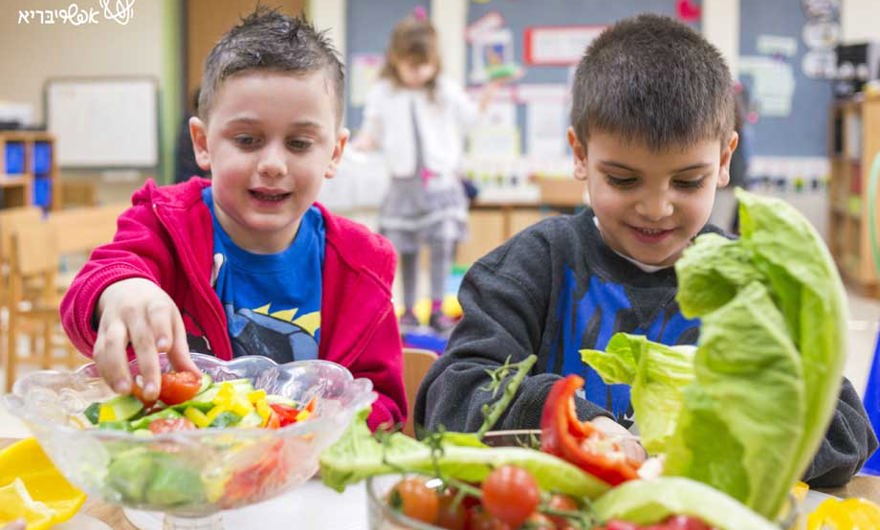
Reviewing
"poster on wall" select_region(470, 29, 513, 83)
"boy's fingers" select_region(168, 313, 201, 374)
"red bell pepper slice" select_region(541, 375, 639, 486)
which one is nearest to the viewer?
"red bell pepper slice" select_region(541, 375, 639, 486)

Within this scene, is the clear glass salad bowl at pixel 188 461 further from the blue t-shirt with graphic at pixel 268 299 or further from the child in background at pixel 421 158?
the child in background at pixel 421 158

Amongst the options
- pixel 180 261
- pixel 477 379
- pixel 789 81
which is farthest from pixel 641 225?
pixel 789 81

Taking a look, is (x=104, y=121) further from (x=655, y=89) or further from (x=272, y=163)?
(x=655, y=89)

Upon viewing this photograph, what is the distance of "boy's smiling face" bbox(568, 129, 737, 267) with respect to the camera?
1.11 meters

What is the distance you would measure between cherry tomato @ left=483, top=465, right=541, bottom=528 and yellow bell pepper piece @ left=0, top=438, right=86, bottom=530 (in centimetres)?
44

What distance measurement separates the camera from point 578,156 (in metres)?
1.26

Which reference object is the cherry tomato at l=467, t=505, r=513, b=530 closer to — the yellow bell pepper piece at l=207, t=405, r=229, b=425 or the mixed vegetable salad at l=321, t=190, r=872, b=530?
the mixed vegetable salad at l=321, t=190, r=872, b=530

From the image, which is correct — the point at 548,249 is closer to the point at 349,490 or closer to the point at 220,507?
the point at 349,490

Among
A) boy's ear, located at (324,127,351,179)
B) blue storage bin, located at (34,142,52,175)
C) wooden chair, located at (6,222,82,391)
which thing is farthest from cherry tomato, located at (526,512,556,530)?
blue storage bin, located at (34,142,52,175)

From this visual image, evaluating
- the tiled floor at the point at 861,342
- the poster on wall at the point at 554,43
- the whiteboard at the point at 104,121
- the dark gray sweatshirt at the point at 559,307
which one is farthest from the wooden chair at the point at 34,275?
the poster on wall at the point at 554,43

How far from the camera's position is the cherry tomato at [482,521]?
0.50 metres

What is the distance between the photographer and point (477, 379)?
105 centimetres

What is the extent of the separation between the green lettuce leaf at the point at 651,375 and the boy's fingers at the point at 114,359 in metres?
0.39

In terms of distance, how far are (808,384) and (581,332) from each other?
0.73 metres
